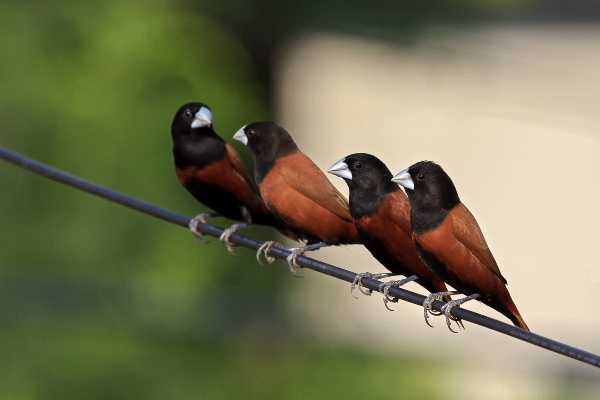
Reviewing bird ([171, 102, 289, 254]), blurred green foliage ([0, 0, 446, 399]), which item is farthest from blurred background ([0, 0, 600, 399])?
bird ([171, 102, 289, 254])

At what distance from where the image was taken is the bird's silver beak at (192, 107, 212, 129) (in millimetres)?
5324

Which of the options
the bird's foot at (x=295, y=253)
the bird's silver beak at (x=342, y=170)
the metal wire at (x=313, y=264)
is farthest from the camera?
the bird's foot at (x=295, y=253)

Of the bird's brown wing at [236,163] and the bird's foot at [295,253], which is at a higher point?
the bird's brown wing at [236,163]

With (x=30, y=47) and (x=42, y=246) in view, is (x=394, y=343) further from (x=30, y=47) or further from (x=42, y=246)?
(x=30, y=47)

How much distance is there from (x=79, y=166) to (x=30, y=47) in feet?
4.87

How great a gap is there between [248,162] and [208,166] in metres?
6.39

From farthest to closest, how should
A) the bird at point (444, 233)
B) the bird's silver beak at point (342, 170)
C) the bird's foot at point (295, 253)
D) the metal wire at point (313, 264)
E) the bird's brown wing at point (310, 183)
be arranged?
1. the bird's brown wing at point (310, 183)
2. the bird's foot at point (295, 253)
3. the bird's silver beak at point (342, 170)
4. the bird at point (444, 233)
5. the metal wire at point (313, 264)

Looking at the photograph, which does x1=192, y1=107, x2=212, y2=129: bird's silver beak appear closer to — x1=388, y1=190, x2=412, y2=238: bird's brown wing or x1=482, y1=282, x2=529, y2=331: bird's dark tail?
x1=388, y1=190, x2=412, y2=238: bird's brown wing

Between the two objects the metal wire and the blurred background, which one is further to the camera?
the blurred background

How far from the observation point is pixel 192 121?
537cm

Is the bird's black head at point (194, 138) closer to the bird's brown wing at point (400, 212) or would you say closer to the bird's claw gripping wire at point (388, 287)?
the bird's brown wing at point (400, 212)

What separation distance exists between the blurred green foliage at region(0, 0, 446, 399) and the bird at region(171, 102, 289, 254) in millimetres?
5844

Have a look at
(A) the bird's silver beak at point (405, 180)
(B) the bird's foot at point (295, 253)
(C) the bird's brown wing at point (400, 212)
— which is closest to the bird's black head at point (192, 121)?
(B) the bird's foot at point (295, 253)

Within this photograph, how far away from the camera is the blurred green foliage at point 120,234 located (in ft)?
37.7
